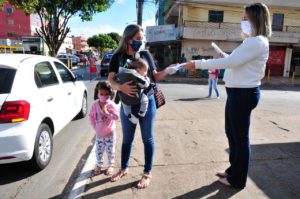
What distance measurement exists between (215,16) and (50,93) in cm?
2227

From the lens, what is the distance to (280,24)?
83.0ft

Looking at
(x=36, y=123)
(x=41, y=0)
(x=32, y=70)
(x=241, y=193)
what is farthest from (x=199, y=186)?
(x=41, y=0)

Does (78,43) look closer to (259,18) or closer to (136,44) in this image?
(136,44)

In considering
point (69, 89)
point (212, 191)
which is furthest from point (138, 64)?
point (69, 89)

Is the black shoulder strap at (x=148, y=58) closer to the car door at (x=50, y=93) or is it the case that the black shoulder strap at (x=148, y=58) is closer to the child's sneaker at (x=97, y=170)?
the child's sneaker at (x=97, y=170)

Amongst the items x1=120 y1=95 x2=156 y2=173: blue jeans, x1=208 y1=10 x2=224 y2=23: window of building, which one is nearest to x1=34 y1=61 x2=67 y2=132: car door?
x1=120 y1=95 x2=156 y2=173: blue jeans

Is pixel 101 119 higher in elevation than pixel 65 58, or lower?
higher

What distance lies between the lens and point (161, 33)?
24281 millimetres

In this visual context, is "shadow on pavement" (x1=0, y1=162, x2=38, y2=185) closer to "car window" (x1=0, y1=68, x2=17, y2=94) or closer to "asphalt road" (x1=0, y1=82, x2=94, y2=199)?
"asphalt road" (x1=0, y1=82, x2=94, y2=199)

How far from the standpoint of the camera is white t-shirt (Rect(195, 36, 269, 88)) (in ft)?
9.53

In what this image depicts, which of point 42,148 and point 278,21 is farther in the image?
point 278,21

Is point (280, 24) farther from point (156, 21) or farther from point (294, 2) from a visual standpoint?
point (156, 21)

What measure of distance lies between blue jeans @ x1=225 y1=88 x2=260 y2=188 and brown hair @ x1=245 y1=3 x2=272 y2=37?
62 cm

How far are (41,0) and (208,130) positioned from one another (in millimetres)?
15624
